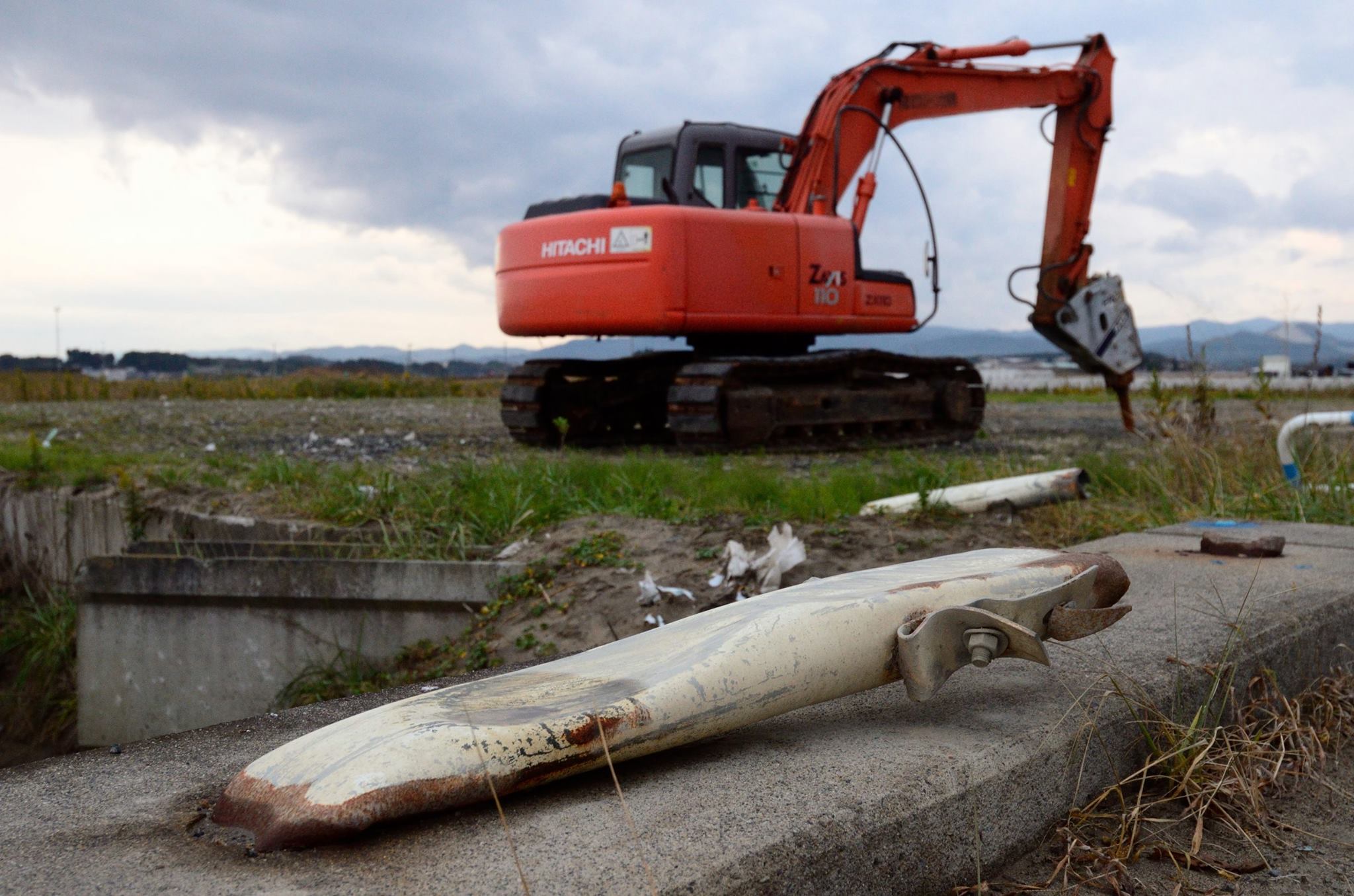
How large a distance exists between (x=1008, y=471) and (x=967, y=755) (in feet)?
13.2

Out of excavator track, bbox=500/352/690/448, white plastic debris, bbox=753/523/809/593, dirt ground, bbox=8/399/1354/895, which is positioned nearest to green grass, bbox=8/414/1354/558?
dirt ground, bbox=8/399/1354/895

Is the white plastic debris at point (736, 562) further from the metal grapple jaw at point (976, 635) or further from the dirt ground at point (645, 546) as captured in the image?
the metal grapple jaw at point (976, 635)

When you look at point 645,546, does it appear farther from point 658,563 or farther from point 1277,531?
point 1277,531

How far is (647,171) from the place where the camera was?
912 centimetres

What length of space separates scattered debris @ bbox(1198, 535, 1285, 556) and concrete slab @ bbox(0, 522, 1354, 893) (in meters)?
1.12

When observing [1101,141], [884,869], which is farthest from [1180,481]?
[1101,141]

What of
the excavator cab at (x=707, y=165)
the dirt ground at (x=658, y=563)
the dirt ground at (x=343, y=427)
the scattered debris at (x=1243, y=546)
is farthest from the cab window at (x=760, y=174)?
the scattered debris at (x=1243, y=546)

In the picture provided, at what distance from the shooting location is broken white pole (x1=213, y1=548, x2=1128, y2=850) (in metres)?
1.30

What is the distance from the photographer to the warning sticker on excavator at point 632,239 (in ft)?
25.0

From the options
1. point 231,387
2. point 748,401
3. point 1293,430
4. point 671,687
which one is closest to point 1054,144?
point 748,401

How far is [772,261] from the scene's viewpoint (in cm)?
805

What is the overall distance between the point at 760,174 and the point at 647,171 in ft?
3.13

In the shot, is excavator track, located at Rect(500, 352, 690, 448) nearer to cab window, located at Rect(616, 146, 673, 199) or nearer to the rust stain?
cab window, located at Rect(616, 146, 673, 199)

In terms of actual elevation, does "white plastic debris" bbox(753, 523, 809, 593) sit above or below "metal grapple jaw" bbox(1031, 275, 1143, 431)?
below
